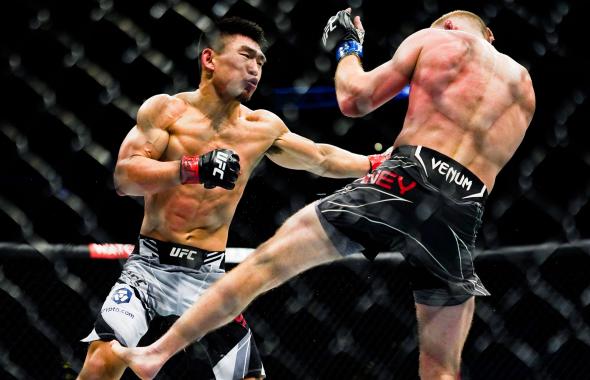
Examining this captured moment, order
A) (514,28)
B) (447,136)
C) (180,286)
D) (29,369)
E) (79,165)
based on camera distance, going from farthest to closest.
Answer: (79,165) < (514,28) < (29,369) < (180,286) < (447,136)

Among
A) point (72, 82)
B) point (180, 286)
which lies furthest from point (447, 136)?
point (72, 82)

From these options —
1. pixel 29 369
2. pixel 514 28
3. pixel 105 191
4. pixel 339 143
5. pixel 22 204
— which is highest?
pixel 514 28

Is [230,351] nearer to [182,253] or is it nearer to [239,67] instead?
[182,253]

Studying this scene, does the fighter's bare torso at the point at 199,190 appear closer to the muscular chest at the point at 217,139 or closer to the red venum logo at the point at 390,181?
the muscular chest at the point at 217,139

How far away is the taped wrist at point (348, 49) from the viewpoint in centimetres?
188

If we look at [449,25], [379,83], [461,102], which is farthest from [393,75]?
[449,25]

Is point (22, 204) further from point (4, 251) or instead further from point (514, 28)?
point (514, 28)

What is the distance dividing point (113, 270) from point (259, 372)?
3.74ft

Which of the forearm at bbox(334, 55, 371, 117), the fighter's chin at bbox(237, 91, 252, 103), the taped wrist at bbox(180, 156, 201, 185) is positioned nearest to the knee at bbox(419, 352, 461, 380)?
the forearm at bbox(334, 55, 371, 117)

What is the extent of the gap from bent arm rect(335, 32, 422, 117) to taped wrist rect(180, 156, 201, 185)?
0.43m

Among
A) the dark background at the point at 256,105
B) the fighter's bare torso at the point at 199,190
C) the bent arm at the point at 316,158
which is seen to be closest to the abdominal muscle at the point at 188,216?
the fighter's bare torso at the point at 199,190

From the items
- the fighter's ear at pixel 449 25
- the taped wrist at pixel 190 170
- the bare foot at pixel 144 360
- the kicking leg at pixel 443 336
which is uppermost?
the fighter's ear at pixel 449 25

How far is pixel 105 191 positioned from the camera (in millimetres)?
4285

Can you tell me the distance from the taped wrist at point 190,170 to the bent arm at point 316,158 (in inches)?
19.0
